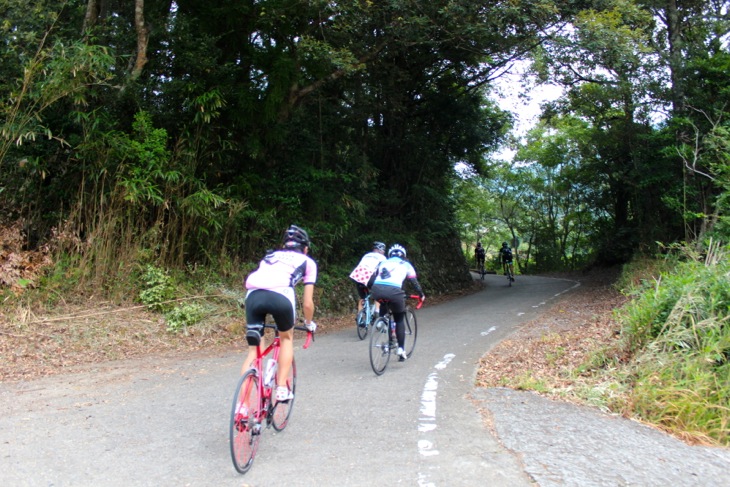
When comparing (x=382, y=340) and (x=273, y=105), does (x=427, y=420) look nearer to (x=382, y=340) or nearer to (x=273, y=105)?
(x=382, y=340)

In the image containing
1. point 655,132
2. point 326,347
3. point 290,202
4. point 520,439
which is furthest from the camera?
point 655,132

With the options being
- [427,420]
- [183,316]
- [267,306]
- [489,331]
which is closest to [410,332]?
[489,331]

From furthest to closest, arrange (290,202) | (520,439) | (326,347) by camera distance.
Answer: (290,202) → (326,347) → (520,439)

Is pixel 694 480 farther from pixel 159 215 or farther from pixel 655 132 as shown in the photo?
pixel 655 132

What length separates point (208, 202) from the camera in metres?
10.3

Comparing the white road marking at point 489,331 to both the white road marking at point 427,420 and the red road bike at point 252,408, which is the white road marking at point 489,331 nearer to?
the white road marking at point 427,420

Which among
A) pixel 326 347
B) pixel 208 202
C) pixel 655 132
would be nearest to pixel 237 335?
pixel 326 347

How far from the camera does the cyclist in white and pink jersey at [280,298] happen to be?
4418 millimetres

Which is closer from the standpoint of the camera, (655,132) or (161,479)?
(161,479)

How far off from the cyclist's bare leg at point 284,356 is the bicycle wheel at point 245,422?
392 millimetres

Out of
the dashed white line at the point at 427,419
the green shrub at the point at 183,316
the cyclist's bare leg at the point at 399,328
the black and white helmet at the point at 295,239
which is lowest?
the dashed white line at the point at 427,419

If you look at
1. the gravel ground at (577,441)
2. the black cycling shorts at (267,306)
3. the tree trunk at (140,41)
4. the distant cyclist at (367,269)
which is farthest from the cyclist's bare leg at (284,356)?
the tree trunk at (140,41)

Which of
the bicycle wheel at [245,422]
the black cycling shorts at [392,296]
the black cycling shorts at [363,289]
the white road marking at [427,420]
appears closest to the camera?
the bicycle wheel at [245,422]

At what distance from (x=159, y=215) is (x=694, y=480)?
9318 mm
